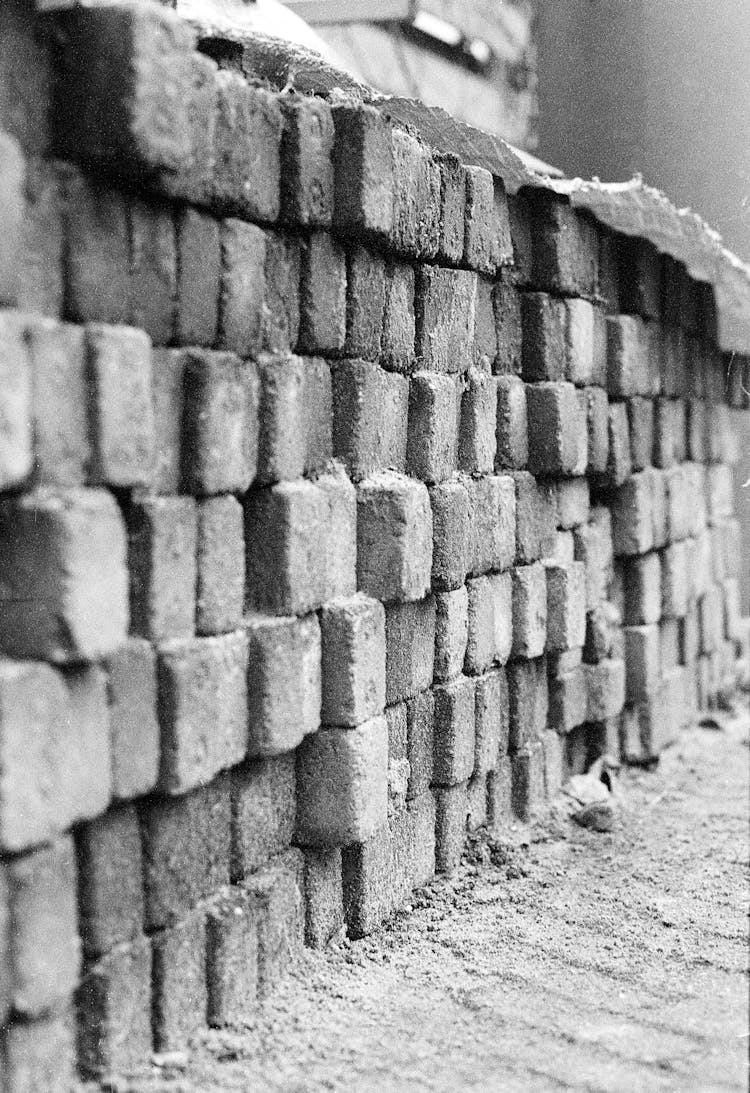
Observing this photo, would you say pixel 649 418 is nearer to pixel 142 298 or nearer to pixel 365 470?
pixel 365 470

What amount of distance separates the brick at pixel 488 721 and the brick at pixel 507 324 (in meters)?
1.04

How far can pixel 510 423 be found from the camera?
4.77 metres

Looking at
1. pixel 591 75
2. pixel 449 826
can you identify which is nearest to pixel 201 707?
pixel 449 826

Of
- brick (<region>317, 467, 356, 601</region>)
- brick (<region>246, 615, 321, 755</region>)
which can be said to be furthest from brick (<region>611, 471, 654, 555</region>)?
brick (<region>246, 615, 321, 755</region>)

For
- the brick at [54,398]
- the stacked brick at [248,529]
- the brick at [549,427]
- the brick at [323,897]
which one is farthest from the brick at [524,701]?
the brick at [54,398]

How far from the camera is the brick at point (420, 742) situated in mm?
4145

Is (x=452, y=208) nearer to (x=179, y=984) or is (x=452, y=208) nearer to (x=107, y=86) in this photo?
(x=107, y=86)

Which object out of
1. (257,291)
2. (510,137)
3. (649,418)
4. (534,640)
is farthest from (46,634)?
(510,137)

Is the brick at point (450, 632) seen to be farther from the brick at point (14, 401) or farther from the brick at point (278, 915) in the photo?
the brick at point (14, 401)

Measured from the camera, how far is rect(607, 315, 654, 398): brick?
18.4 ft

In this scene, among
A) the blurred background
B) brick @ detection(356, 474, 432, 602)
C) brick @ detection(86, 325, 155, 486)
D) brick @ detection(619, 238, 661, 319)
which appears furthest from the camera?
the blurred background

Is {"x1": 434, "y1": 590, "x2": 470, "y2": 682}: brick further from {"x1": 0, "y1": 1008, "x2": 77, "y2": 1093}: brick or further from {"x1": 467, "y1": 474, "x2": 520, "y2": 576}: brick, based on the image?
{"x1": 0, "y1": 1008, "x2": 77, "y2": 1093}: brick

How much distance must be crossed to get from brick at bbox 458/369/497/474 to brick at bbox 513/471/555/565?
32 centimetres

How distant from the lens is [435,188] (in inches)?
161
